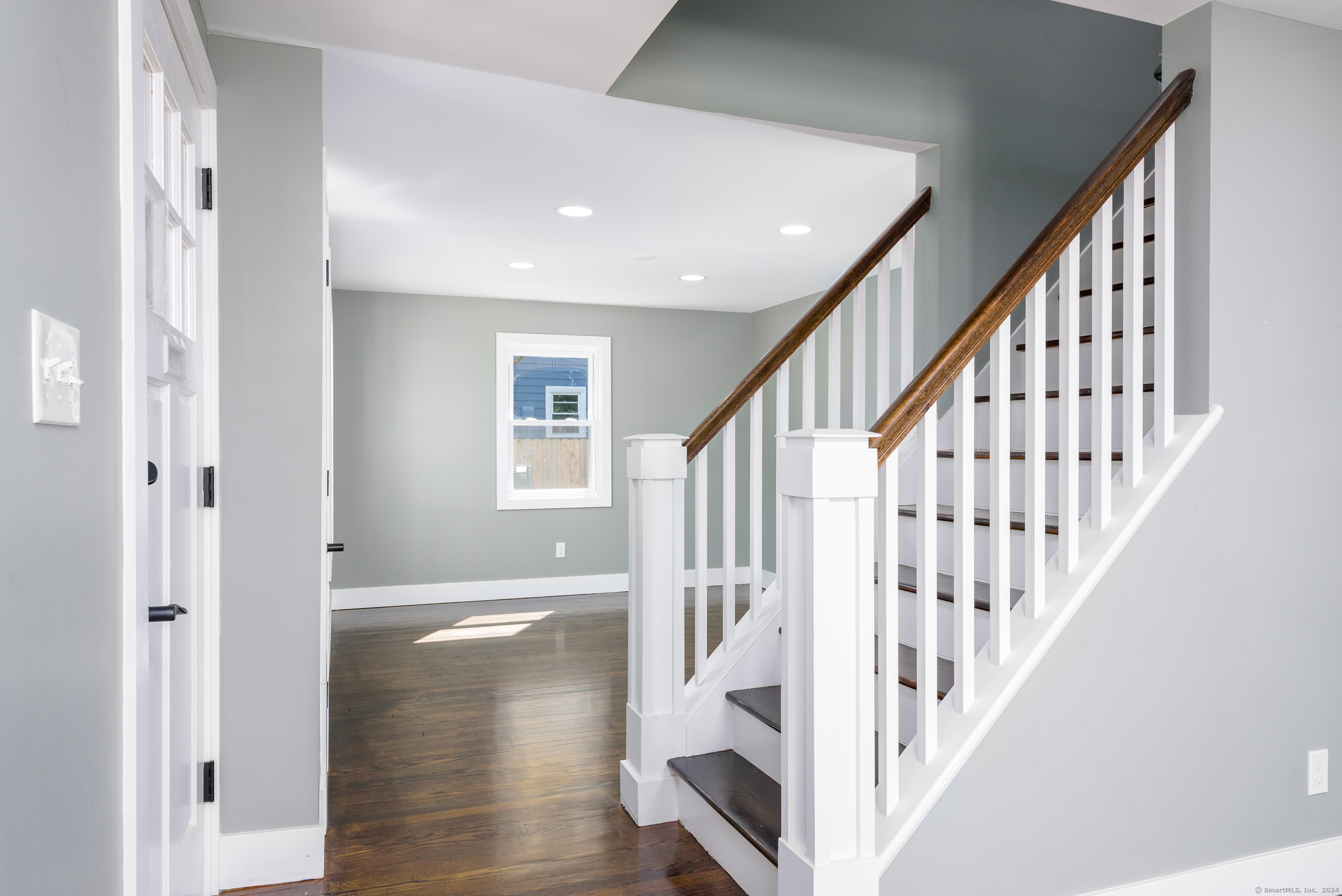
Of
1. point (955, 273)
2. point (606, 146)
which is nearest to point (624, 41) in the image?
point (606, 146)

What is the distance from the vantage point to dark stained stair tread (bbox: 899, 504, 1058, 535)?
2219 mm

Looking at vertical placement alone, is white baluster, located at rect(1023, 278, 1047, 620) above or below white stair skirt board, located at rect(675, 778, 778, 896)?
above

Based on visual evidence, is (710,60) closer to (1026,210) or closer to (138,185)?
(1026,210)

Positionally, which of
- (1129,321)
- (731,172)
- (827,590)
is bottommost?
(827,590)

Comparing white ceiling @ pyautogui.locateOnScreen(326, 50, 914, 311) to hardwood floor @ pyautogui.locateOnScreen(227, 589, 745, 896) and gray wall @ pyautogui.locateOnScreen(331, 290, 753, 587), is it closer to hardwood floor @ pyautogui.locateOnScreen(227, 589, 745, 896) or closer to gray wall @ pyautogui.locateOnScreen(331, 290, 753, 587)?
gray wall @ pyautogui.locateOnScreen(331, 290, 753, 587)

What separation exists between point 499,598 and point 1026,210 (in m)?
4.52

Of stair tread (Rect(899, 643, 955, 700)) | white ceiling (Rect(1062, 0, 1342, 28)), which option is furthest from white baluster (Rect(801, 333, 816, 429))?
white ceiling (Rect(1062, 0, 1342, 28))

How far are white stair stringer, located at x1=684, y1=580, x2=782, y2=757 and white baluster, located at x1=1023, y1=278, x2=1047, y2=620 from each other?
862mm

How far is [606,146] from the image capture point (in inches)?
119

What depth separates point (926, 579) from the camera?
1784 millimetres

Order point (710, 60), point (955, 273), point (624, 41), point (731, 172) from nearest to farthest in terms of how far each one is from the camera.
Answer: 1. point (624, 41)
2. point (710, 60)
3. point (955, 273)
4. point (731, 172)

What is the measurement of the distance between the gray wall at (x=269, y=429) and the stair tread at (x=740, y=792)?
1047 mm

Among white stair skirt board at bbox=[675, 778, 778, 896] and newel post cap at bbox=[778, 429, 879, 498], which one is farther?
white stair skirt board at bbox=[675, 778, 778, 896]

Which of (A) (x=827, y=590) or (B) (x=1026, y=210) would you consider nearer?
(A) (x=827, y=590)
